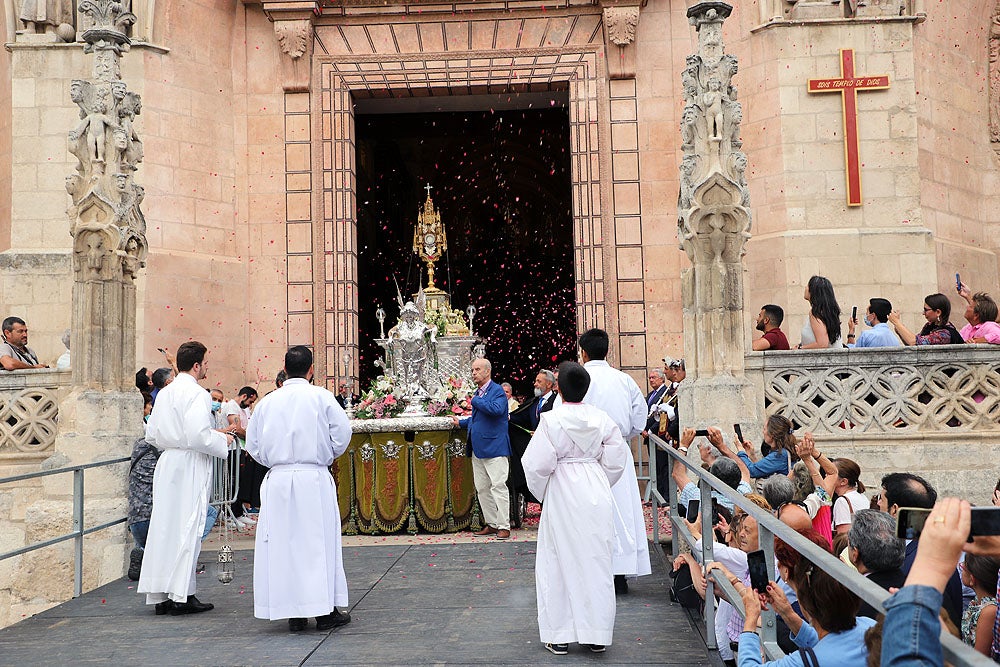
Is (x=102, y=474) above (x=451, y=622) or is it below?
above

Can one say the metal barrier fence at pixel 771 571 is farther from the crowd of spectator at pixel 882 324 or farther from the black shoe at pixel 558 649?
the crowd of spectator at pixel 882 324

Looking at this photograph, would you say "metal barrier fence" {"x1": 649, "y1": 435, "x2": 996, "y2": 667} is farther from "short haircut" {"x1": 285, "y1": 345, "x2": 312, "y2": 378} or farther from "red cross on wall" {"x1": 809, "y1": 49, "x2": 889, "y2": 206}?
"red cross on wall" {"x1": 809, "y1": 49, "x2": 889, "y2": 206}

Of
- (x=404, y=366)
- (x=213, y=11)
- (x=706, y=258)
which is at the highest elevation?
(x=213, y=11)

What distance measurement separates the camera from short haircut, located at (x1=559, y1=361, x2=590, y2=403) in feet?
19.3

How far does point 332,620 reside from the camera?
6.50 meters

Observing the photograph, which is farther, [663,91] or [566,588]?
[663,91]

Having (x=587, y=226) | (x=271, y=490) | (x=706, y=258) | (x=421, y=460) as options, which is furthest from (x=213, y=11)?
(x=271, y=490)

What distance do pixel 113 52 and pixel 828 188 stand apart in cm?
852

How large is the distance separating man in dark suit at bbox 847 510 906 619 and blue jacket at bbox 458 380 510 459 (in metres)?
6.34

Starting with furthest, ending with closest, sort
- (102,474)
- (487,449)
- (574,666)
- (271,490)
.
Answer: (487,449), (102,474), (271,490), (574,666)

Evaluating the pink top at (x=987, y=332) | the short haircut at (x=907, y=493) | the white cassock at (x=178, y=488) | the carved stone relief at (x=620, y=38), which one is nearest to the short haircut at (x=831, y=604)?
the short haircut at (x=907, y=493)

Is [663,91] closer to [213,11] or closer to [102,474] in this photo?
[213,11]

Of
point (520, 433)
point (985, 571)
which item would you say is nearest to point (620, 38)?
point (520, 433)

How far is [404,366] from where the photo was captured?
1140cm
